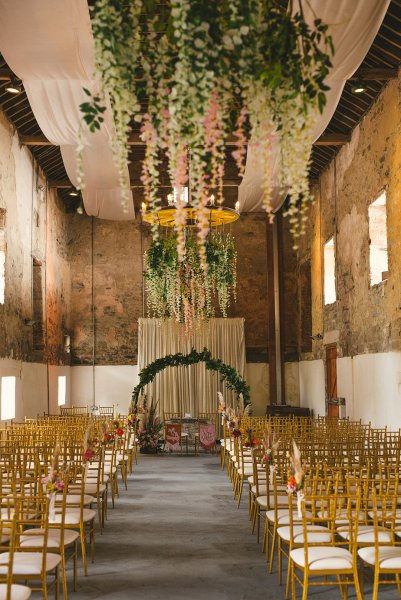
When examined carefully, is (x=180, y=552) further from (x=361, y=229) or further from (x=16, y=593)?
(x=361, y=229)

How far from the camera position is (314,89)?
3840 mm

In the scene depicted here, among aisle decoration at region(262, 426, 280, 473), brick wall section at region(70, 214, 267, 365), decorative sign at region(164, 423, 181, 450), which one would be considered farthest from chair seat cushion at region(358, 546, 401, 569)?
brick wall section at region(70, 214, 267, 365)

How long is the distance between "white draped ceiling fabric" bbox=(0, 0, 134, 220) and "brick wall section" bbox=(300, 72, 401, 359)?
4370mm

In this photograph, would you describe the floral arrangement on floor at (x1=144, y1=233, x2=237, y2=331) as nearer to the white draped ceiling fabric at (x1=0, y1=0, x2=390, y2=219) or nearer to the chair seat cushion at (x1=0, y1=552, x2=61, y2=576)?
the white draped ceiling fabric at (x1=0, y1=0, x2=390, y2=219)

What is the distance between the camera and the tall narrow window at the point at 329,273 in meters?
15.1

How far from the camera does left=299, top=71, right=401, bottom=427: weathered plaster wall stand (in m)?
10.4

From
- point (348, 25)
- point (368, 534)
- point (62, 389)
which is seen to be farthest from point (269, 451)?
point (62, 389)

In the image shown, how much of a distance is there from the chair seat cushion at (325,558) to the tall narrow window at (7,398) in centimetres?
815

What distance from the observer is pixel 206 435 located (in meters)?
13.5

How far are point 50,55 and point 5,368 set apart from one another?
562 centimetres

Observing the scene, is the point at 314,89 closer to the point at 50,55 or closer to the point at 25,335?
the point at 50,55

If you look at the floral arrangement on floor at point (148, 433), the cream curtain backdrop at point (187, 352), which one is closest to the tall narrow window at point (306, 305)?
the cream curtain backdrop at point (187, 352)

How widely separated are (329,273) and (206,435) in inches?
183

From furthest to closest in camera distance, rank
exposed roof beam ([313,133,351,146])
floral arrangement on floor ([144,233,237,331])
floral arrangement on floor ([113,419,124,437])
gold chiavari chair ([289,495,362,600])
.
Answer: exposed roof beam ([313,133,351,146]) → floral arrangement on floor ([144,233,237,331]) → floral arrangement on floor ([113,419,124,437]) → gold chiavari chair ([289,495,362,600])
